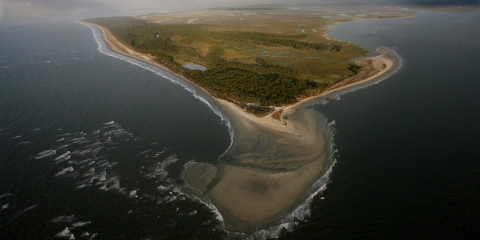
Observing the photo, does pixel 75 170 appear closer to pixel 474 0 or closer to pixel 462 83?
pixel 462 83

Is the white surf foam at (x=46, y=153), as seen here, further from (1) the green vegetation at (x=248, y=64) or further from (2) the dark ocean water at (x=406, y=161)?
(2) the dark ocean water at (x=406, y=161)

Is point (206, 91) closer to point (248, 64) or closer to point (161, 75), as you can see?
point (161, 75)

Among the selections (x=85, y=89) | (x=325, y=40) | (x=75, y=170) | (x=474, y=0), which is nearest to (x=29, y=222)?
(x=75, y=170)

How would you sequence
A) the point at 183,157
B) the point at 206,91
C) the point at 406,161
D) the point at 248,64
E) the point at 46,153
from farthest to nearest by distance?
the point at 248,64 → the point at 206,91 → the point at 46,153 → the point at 183,157 → the point at 406,161

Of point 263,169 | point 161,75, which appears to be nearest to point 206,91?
point 161,75

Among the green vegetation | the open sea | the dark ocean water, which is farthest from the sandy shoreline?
the green vegetation

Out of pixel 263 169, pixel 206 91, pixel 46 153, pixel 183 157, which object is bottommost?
pixel 263 169

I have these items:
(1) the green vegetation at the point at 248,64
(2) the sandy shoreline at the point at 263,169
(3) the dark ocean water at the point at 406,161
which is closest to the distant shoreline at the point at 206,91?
(1) the green vegetation at the point at 248,64
